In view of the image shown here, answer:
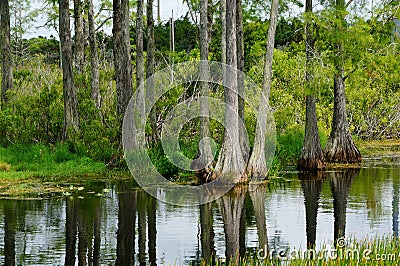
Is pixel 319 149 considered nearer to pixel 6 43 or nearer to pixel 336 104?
pixel 336 104

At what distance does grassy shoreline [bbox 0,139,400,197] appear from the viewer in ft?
58.1

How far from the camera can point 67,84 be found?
23.3 m

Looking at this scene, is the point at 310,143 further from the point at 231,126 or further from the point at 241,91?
the point at 231,126

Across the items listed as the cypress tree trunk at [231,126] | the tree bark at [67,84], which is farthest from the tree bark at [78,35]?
the cypress tree trunk at [231,126]

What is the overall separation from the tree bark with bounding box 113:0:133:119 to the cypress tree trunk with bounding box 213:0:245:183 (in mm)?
3040

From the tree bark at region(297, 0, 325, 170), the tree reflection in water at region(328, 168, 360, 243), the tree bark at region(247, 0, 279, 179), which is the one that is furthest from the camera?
the tree bark at region(297, 0, 325, 170)

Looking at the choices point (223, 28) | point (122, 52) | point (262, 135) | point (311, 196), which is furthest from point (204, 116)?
point (311, 196)

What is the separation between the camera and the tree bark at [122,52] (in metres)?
21.9

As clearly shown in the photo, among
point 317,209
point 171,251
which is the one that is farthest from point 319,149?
point 171,251

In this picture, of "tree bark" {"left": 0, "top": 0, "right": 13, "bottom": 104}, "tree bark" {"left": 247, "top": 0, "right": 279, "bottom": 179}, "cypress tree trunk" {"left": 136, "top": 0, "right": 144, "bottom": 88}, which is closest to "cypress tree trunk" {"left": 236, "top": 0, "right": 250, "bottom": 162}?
"tree bark" {"left": 247, "top": 0, "right": 279, "bottom": 179}

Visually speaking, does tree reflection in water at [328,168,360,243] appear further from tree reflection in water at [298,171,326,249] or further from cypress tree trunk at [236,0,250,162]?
cypress tree trunk at [236,0,250,162]

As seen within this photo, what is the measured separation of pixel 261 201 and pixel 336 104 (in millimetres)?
10866

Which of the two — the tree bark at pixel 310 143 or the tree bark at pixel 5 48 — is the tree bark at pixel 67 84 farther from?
the tree bark at pixel 310 143

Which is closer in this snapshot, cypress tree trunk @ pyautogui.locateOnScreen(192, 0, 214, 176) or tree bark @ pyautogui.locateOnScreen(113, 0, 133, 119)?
cypress tree trunk @ pyautogui.locateOnScreen(192, 0, 214, 176)
